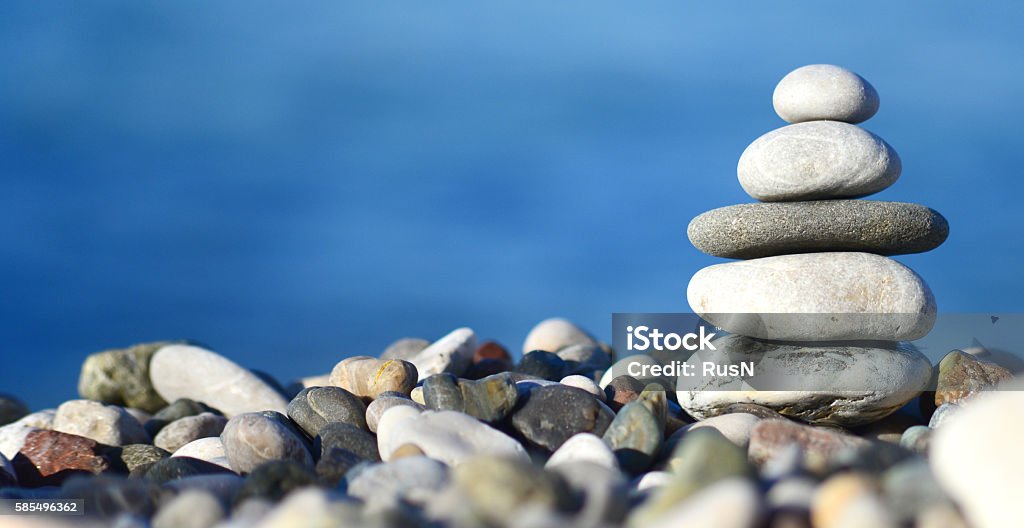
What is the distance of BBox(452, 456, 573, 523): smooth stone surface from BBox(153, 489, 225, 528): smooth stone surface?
1.09 metres

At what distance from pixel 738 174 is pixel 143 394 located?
8235mm

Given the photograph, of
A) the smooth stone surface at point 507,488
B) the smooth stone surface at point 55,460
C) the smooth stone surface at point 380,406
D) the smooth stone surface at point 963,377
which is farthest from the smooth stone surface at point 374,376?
the smooth stone surface at point 963,377

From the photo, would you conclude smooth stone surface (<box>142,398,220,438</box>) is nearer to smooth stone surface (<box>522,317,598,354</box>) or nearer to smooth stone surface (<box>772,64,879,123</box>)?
smooth stone surface (<box>522,317,598,354</box>)

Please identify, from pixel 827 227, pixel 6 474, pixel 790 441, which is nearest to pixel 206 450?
pixel 6 474

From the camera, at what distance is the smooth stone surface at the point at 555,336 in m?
12.2

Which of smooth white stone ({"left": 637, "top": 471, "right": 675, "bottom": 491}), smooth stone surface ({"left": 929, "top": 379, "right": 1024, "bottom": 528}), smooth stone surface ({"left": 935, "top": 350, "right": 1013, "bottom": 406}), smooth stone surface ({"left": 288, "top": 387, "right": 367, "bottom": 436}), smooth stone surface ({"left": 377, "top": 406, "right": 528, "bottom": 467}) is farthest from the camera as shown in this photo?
smooth stone surface ({"left": 935, "top": 350, "right": 1013, "bottom": 406})

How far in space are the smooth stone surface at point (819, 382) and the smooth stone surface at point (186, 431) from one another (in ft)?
14.4

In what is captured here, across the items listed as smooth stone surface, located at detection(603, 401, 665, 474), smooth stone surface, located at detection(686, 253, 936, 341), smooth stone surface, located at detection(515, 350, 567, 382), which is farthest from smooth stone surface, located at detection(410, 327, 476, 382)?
smooth stone surface, located at detection(603, 401, 665, 474)

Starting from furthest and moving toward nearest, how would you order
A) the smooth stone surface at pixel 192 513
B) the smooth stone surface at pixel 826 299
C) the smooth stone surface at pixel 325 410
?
the smooth stone surface at pixel 325 410
the smooth stone surface at pixel 826 299
the smooth stone surface at pixel 192 513

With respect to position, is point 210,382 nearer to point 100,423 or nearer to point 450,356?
point 100,423

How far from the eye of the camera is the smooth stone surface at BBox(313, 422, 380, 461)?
5.79 metres

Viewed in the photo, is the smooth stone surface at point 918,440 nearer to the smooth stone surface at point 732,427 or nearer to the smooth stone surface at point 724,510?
the smooth stone surface at point 732,427

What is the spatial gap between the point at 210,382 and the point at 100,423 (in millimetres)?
2267

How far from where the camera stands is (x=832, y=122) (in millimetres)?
6906
